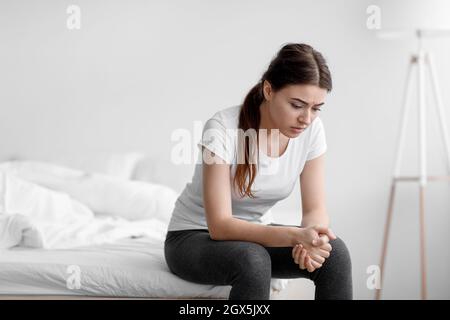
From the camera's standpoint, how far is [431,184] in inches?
131

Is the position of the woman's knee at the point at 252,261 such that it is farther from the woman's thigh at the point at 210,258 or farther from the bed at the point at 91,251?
the bed at the point at 91,251

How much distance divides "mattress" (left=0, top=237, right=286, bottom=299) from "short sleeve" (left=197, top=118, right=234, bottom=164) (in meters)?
0.35

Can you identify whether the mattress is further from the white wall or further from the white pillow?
the white wall

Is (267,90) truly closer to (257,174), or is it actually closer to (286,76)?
(286,76)

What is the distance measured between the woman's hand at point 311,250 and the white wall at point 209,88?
74.5 inches

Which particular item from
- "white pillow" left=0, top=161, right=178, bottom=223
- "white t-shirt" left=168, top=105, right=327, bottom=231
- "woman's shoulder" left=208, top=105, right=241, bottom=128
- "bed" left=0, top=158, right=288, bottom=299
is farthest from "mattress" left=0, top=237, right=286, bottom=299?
"white pillow" left=0, top=161, right=178, bottom=223

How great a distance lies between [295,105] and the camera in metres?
1.65

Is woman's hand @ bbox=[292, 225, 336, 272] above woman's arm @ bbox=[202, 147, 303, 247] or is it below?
below

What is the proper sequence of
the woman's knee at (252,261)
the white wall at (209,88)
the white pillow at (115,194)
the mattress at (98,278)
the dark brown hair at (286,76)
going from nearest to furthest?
the woman's knee at (252,261)
the dark brown hair at (286,76)
the mattress at (98,278)
the white pillow at (115,194)
the white wall at (209,88)

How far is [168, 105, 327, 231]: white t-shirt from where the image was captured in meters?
1.66

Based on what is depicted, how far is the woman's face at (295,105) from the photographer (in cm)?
163

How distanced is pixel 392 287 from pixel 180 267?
2.01 metres

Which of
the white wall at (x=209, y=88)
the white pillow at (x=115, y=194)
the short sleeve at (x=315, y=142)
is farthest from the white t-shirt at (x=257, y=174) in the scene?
the white wall at (x=209, y=88)
